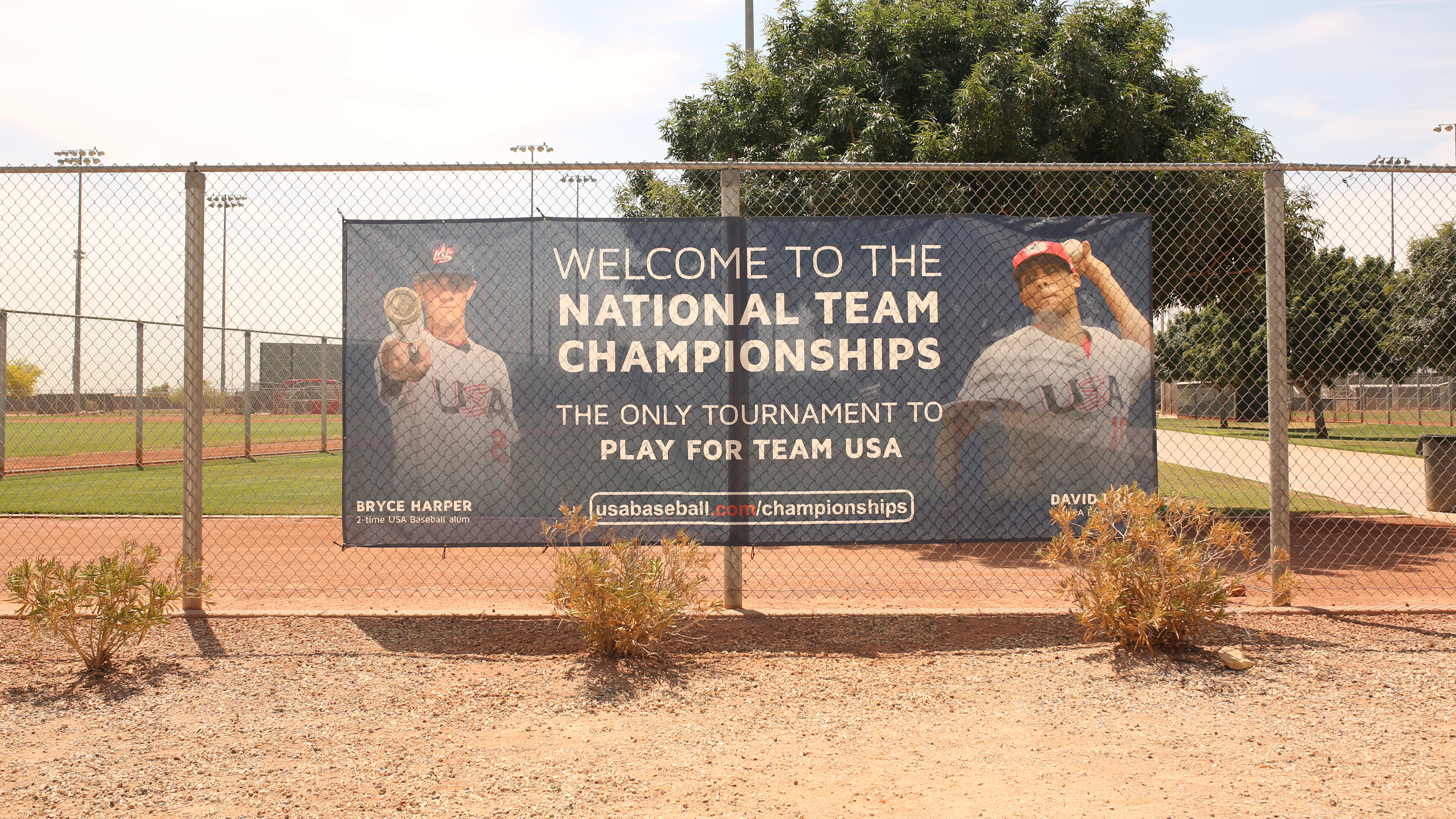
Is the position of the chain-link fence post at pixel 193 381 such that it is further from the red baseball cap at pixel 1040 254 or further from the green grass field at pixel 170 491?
the green grass field at pixel 170 491

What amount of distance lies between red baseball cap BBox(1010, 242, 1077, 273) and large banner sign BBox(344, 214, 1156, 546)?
0.13m

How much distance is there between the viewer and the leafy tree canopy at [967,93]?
898 cm

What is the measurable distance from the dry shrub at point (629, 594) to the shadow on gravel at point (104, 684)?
6.27ft

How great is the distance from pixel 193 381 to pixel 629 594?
119 inches

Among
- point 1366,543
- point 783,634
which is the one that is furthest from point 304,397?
point 1366,543

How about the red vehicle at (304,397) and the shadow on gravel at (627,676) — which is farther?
the red vehicle at (304,397)

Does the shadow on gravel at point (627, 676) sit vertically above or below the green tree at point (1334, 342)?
below

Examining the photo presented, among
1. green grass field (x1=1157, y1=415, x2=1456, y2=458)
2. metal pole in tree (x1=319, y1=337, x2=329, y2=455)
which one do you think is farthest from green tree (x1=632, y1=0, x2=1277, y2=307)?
metal pole in tree (x1=319, y1=337, x2=329, y2=455)

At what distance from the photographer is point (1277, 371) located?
549 cm

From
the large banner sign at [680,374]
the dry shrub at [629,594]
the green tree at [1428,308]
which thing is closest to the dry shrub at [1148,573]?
the large banner sign at [680,374]

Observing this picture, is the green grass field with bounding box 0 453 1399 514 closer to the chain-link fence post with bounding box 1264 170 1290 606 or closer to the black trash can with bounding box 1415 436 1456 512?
the black trash can with bounding box 1415 436 1456 512

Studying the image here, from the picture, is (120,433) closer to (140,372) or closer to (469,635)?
(140,372)

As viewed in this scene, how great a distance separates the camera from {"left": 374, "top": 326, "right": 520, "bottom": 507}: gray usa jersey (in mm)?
5363

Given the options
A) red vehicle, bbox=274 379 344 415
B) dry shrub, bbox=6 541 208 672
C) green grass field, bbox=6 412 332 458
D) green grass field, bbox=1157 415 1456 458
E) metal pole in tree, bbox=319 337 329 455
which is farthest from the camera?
green grass field, bbox=1157 415 1456 458
